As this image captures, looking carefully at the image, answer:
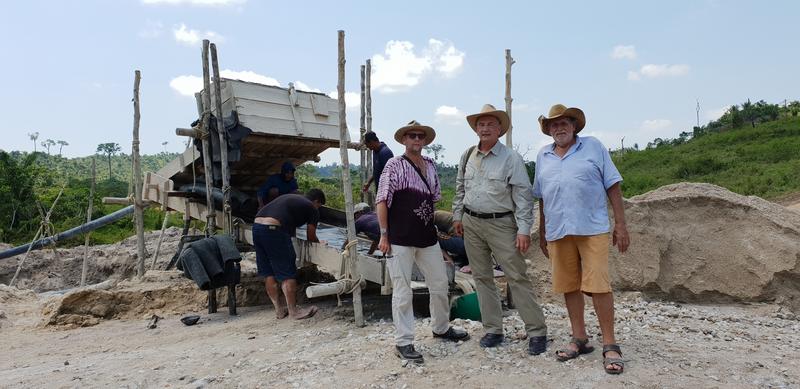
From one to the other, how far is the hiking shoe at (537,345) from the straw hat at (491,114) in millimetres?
1397

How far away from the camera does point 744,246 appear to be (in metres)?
5.66

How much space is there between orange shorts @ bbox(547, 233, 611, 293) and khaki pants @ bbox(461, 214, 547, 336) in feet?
0.73

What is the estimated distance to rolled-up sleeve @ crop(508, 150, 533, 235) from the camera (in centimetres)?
373

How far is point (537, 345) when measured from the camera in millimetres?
3734

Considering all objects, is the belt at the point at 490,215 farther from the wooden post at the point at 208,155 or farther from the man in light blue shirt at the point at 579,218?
the wooden post at the point at 208,155

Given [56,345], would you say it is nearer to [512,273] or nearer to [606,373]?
[512,273]

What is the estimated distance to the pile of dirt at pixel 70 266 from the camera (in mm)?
12508

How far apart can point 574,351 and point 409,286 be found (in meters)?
1.15

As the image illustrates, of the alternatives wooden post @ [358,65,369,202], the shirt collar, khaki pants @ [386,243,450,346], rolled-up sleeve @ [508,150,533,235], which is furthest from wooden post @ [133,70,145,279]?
rolled-up sleeve @ [508,150,533,235]

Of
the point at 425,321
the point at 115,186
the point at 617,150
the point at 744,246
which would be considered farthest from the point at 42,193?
the point at 617,150

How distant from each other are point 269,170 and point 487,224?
5.65m

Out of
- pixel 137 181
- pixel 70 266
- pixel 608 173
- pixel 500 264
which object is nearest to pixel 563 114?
pixel 608 173

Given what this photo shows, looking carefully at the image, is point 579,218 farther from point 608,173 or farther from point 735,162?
point 735,162

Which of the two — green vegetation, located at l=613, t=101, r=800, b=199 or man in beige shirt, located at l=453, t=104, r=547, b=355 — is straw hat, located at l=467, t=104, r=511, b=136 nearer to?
man in beige shirt, located at l=453, t=104, r=547, b=355
